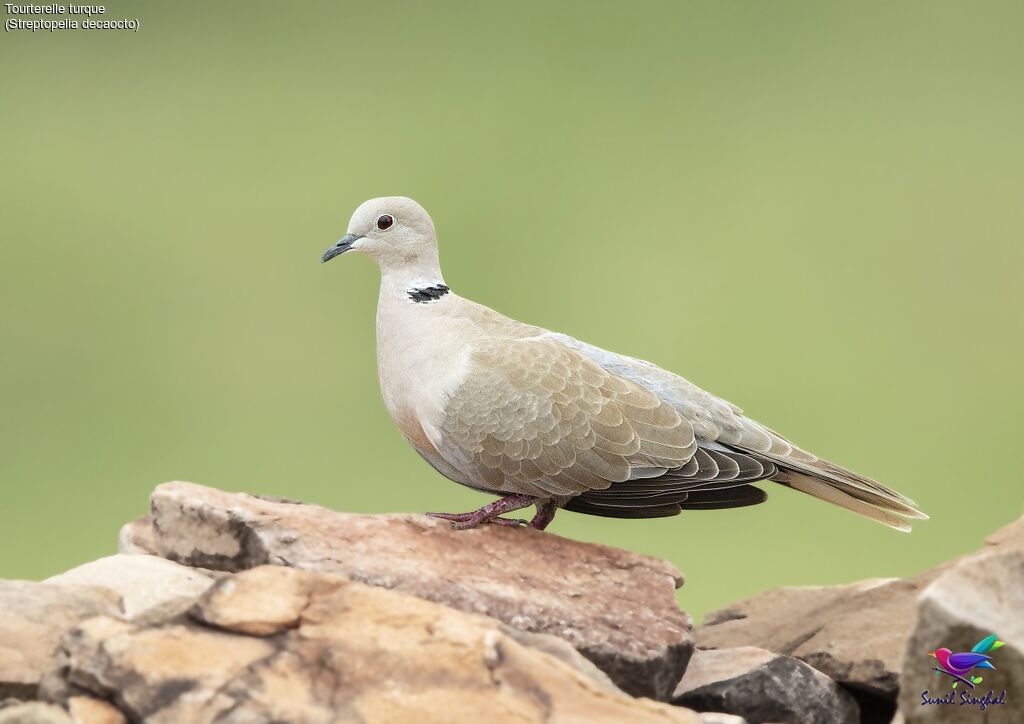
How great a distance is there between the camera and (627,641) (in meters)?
4.21

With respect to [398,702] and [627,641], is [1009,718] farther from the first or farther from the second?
[398,702]

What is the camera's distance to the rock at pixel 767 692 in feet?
14.2

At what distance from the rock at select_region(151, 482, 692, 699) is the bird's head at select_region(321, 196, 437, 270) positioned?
94cm

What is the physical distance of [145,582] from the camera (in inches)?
165

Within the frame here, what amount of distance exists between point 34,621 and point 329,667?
1052mm

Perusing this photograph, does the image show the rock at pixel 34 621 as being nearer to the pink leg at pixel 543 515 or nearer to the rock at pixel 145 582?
the rock at pixel 145 582

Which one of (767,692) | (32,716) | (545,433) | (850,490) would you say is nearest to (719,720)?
(767,692)

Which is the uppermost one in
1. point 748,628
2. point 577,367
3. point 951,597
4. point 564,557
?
point 577,367

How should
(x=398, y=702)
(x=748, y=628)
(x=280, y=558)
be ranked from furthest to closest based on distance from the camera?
(x=748, y=628) → (x=280, y=558) → (x=398, y=702)

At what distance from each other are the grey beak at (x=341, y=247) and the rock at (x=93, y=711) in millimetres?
1838

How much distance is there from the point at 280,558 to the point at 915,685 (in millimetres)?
1964

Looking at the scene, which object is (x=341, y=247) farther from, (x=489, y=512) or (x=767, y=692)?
(x=767, y=692)

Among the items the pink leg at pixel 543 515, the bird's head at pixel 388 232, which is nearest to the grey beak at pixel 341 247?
the bird's head at pixel 388 232

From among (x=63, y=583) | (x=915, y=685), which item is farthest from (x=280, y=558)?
(x=915, y=685)
